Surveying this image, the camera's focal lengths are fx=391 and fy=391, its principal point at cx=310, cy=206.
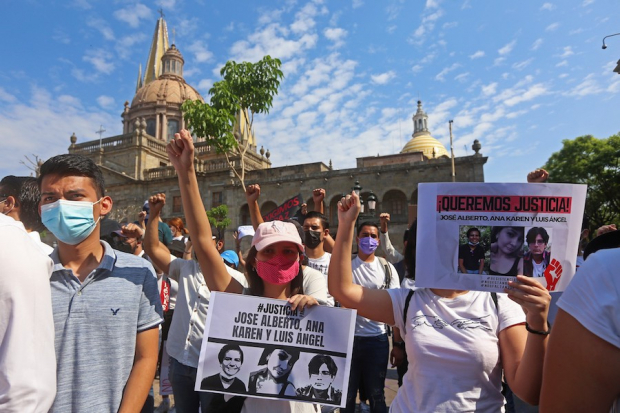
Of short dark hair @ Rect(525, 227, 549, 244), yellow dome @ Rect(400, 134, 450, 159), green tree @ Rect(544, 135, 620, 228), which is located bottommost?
short dark hair @ Rect(525, 227, 549, 244)

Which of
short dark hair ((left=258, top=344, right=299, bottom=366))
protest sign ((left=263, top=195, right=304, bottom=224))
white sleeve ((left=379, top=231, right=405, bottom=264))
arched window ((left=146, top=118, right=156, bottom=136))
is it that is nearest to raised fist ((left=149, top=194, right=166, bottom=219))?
short dark hair ((left=258, top=344, right=299, bottom=366))

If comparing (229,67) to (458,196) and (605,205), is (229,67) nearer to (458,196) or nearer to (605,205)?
(458,196)

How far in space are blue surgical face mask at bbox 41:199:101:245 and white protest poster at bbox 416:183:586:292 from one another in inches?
73.2

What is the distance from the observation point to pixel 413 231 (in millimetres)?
2875

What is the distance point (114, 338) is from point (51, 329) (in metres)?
0.52

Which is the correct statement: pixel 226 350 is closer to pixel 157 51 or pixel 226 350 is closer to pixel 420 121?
pixel 157 51

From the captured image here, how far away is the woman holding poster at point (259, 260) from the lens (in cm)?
240

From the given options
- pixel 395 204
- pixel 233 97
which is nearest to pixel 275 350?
pixel 233 97

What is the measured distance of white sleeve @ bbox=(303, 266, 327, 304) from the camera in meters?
2.81

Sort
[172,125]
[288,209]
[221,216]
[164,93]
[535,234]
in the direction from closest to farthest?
[535,234]
[288,209]
[221,216]
[172,125]
[164,93]

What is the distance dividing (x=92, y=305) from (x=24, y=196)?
2.03 metres

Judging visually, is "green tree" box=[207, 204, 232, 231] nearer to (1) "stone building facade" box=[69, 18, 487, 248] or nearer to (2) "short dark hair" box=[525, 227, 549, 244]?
(1) "stone building facade" box=[69, 18, 487, 248]

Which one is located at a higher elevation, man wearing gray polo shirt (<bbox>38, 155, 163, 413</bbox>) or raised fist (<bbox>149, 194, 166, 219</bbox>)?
raised fist (<bbox>149, 194, 166, 219</bbox>)

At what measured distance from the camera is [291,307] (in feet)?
7.95
